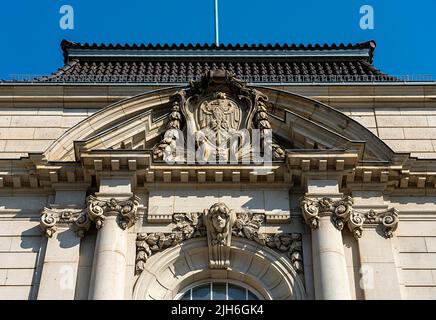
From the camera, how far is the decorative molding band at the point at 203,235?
16.6 metres

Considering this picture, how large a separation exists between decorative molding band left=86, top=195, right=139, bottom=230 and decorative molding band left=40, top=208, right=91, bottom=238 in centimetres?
25

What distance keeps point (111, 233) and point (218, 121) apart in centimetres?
399

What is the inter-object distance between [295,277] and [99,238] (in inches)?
158

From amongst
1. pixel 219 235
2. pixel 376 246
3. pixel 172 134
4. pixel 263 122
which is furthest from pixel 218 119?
pixel 376 246

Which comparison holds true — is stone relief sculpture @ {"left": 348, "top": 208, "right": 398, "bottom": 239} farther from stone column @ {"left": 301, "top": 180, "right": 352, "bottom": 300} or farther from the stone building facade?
stone column @ {"left": 301, "top": 180, "right": 352, "bottom": 300}

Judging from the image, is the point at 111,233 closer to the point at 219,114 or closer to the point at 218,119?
the point at 218,119

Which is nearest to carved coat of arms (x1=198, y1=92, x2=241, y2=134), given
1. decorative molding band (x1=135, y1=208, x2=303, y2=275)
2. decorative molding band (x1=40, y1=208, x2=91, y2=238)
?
decorative molding band (x1=135, y1=208, x2=303, y2=275)

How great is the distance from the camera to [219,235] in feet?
54.3

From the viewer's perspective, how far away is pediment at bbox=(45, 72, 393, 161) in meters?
18.0

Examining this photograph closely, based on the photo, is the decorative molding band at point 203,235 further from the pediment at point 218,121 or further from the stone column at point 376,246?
the pediment at point 218,121

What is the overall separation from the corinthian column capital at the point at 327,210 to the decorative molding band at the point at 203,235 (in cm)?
49

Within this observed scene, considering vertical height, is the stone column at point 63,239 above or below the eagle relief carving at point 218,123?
below

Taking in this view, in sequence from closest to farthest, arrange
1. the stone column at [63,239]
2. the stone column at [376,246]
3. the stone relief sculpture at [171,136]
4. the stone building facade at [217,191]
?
1. the stone column at [376,246]
2. the stone column at [63,239]
3. the stone building facade at [217,191]
4. the stone relief sculpture at [171,136]

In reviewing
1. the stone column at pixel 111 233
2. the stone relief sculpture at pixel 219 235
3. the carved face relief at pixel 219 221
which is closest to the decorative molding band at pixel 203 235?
the stone relief sculpture at pixel 219 235
